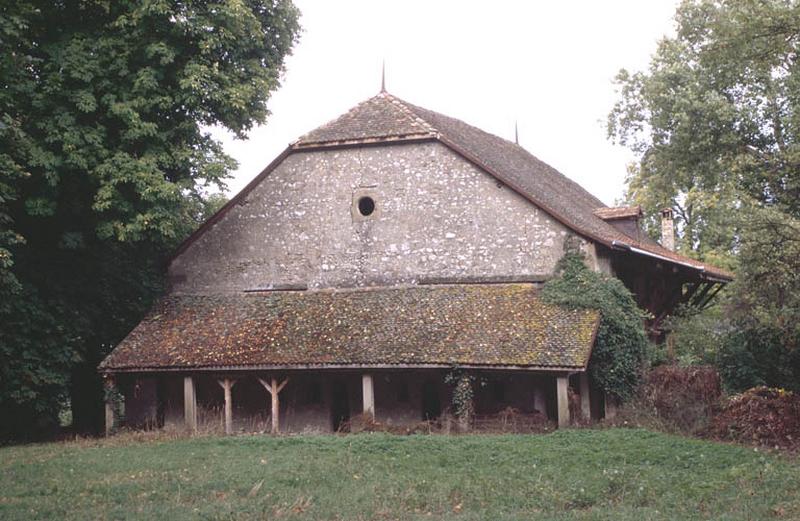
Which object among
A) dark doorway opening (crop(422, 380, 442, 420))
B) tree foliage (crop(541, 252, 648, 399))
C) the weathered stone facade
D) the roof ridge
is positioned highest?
the roof ridge

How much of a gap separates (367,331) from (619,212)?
429 inches

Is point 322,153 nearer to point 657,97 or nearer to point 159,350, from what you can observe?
point 159,350

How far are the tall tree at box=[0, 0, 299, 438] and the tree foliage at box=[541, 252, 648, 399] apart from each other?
9.88m

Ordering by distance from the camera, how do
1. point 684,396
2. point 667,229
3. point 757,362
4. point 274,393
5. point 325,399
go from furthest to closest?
point 667,229, point 757,362, point 325,399, point 274,393, point 684,396

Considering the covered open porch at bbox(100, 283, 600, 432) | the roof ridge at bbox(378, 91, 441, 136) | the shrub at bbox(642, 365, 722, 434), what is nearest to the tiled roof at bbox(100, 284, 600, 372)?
the covered open porch at bbox(100, 283, 600, 432)

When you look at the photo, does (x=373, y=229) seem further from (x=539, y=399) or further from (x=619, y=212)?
(x=619, y=212)

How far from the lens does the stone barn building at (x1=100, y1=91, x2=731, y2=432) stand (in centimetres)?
2242

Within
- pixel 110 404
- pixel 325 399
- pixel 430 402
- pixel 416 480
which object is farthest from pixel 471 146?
pixel 416 480

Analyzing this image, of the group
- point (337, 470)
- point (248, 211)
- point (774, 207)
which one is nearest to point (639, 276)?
point (774, 207)

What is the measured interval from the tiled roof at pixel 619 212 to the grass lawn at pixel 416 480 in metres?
11.1

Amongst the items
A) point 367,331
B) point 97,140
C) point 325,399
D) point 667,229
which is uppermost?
point 97,140

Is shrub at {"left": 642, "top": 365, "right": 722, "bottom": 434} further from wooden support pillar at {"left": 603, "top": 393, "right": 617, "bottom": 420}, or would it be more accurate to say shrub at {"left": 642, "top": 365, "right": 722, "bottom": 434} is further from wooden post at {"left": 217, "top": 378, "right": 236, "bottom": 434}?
wooden post at {"left": 217, "top": 378, "right": 236, "bottom": 434}

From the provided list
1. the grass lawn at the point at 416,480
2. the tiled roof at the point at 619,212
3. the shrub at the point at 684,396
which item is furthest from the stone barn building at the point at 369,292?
the grass lawn at the point at 416,480

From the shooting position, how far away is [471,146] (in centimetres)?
2808
